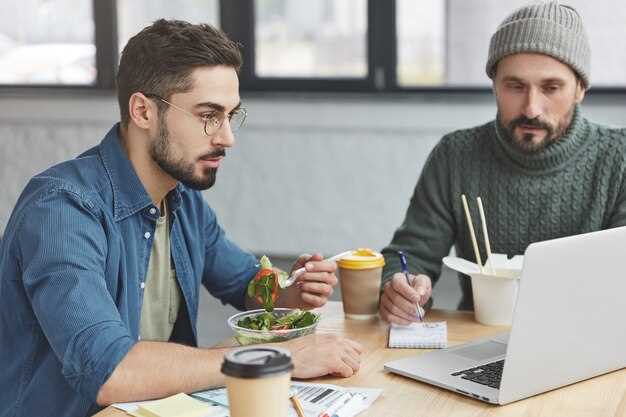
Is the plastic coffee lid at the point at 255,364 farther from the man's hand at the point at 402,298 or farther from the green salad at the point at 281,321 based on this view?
the man's hand at the point at 402,298

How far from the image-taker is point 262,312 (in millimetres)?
1855

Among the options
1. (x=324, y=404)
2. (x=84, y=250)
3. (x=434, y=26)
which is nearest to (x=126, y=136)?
(x=84, y=250)

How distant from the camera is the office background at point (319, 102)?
15.8 feet

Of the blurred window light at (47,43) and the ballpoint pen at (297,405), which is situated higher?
the blurred window light at (47,43)

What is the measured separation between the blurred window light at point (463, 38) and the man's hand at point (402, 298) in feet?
9.76

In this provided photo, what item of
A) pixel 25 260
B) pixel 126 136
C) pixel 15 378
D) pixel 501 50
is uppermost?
pixel 501 50

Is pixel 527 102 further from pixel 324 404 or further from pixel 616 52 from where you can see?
pixel 616 52

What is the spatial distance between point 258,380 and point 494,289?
88 centimetres

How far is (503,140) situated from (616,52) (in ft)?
8.61

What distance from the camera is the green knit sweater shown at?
2.25m

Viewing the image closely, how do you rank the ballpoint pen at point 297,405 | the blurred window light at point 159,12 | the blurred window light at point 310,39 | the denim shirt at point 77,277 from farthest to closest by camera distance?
the blurred window light at point 159,12 < the blurred window light at point 310,39 < the denim shirt at point 77,277 < the ballpoint pen at point 297,405

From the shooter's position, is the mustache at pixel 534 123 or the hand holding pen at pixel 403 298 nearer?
the hand holding pen at pixel 403 298

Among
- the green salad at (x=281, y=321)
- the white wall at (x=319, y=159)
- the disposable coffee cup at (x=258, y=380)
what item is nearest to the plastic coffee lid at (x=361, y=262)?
the green salad at (x=281, y=321)

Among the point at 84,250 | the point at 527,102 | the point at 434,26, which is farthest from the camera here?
the point at 434,26
